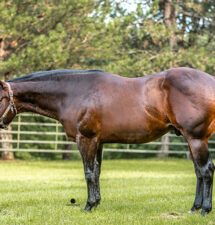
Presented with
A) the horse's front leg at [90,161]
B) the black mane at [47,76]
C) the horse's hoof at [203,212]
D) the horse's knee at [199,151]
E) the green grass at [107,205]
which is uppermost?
the black mane at [47,76]

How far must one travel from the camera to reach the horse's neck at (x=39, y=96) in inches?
204

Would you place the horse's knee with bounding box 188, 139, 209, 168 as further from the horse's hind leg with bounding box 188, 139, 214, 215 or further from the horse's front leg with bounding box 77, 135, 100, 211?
the horse's front leg with bounding box 77, 135, 100, 211

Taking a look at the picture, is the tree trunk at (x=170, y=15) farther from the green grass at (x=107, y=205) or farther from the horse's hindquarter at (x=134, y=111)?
the horse's hindquarter at (x=134, y=111)

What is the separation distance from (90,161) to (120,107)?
783 mm

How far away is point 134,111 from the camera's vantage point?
16.1 ft

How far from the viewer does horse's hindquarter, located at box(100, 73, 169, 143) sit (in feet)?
15.9

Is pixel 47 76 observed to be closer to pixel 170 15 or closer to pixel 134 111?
pixel 134 111

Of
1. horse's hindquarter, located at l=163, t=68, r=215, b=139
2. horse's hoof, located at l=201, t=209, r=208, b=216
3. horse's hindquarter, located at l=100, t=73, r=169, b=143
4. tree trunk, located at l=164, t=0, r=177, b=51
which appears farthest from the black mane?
tree trunk, located at l=164, t=0, r=177, b=51

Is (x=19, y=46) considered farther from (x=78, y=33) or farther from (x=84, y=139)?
(x=84, y=139)

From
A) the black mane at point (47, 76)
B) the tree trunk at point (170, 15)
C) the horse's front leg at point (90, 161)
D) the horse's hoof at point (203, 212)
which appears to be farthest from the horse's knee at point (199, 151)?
the tree trunk at point (170, 15)

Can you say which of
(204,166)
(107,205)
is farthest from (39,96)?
(204,166)

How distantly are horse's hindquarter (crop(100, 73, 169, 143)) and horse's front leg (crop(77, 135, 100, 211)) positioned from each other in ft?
0.60

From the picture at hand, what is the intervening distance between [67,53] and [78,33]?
1.50 metres

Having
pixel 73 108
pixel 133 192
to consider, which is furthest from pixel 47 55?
pixel 73 108
